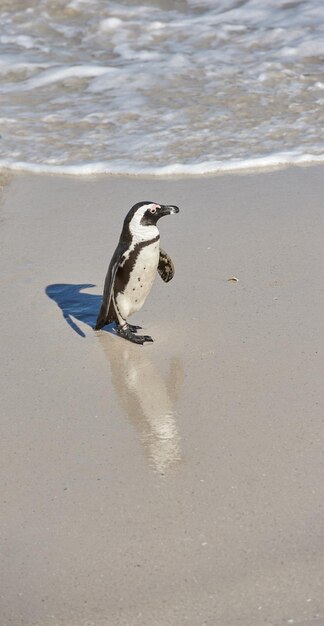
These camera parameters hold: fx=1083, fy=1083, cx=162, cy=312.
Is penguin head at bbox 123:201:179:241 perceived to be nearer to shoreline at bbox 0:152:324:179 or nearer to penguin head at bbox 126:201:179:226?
penguin head at bbox 126:201:179:226

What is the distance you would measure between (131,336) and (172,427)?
0.75m

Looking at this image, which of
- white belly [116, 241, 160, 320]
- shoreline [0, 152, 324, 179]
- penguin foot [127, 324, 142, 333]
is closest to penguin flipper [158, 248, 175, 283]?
white belly [116, 241, 160, 320]

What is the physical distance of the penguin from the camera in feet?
14.5

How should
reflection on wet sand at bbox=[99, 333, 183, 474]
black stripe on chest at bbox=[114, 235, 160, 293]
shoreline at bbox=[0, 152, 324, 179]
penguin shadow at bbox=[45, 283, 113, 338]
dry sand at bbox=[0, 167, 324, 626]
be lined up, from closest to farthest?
dry sand at bbox=[0, 167, 324, 626], reflection on wet sand at bbox=[99, 333, 183, 474], black stripe on chest at bbox=[114, 235, 160, 293], penguin shadow at bbox=[45, 283, 113, 338], shoreline at bbox=[0, 152, 324, 179]

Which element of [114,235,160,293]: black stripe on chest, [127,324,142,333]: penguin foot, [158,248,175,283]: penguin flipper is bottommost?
[127,324,142,333]: penguin foot

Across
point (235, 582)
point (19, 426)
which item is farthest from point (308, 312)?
point (235, 582)

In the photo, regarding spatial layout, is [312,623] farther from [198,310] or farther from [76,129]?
[76,129]

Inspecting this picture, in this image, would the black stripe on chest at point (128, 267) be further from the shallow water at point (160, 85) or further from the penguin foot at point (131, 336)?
the shallow water at point (160, 85)

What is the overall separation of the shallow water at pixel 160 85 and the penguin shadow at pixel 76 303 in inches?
75.9

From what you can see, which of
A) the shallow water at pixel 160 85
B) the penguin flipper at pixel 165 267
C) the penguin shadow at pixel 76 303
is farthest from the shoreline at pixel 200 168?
the penguin flipper at pixel 165 267

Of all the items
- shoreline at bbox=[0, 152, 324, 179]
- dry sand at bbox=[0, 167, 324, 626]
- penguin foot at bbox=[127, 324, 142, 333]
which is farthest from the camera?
shoreline at bbox=[0, 152, 324, 179]

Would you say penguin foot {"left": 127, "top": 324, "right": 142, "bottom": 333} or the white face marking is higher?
the white face marking

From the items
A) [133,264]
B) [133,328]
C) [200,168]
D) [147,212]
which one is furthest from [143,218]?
[200,168]

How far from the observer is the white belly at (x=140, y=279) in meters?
4.41
